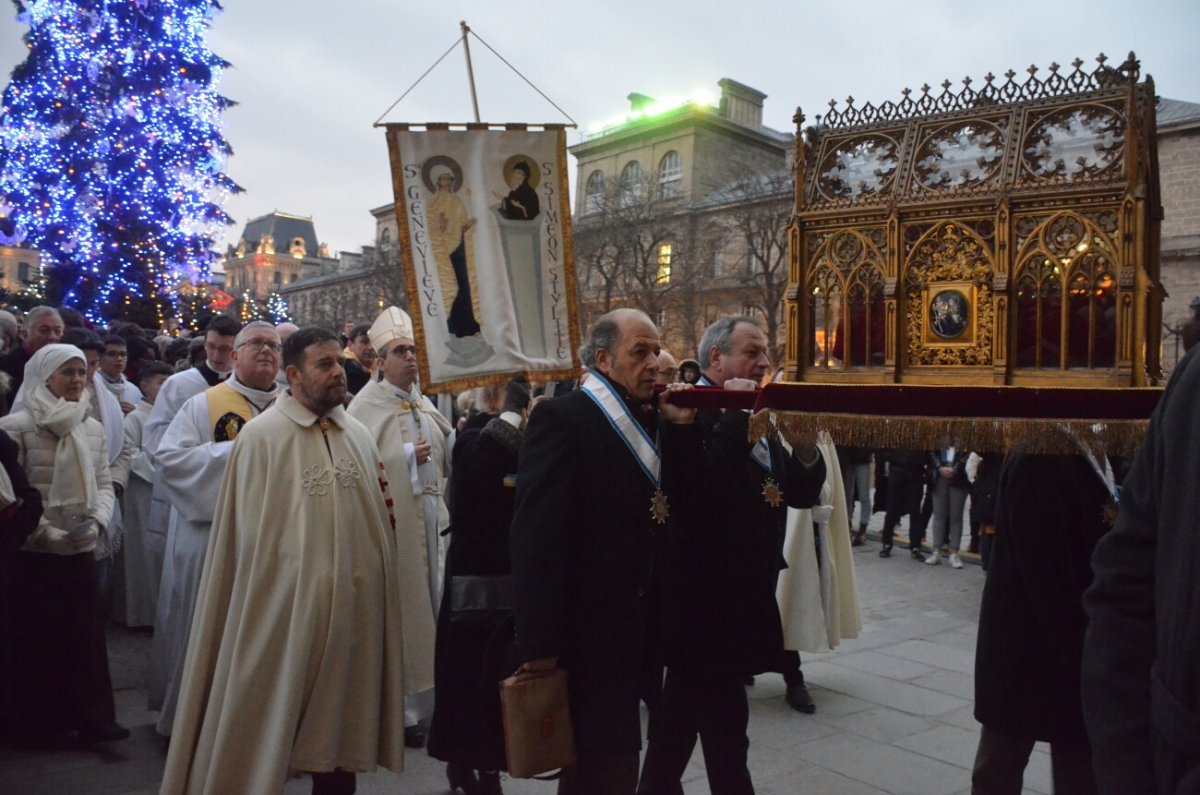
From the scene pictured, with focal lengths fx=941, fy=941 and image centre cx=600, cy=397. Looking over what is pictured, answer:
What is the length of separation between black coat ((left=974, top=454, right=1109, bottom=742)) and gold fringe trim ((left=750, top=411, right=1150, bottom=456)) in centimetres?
31

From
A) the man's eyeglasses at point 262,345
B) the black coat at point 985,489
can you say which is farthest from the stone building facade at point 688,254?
the man's eyeglasses at point 262,345

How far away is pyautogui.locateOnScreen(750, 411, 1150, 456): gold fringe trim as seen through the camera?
2.94 meters

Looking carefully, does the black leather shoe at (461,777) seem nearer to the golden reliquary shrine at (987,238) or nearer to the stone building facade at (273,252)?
the golden reliquary shrine at (987,238)

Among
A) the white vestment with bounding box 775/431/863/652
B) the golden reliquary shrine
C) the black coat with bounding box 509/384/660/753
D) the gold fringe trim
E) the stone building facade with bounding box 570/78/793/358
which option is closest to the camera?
the gold fringe trim

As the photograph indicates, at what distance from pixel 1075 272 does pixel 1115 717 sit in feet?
9.00

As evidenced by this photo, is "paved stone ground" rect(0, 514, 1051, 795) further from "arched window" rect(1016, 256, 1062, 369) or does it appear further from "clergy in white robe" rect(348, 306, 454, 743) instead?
"arched window" rect(1016, 256, 1062, 369)

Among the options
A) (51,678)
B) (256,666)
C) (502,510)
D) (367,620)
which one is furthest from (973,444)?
(51,678)

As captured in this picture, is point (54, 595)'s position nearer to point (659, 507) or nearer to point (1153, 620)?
point (659, 507)

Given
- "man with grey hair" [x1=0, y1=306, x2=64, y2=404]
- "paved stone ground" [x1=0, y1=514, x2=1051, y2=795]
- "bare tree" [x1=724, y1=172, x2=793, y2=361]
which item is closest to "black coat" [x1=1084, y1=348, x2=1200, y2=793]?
"paved stone ground" [x1=0, y1=514, x2=1051, y2=795]

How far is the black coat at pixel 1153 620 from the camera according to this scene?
148 centimetres

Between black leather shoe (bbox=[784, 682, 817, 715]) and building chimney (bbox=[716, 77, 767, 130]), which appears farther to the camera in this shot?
building chimney (bbox=[716, 77, 767, 130])

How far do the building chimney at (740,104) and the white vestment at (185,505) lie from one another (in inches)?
2014

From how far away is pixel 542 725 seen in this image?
3078mm

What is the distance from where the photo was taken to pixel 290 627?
382 cm
